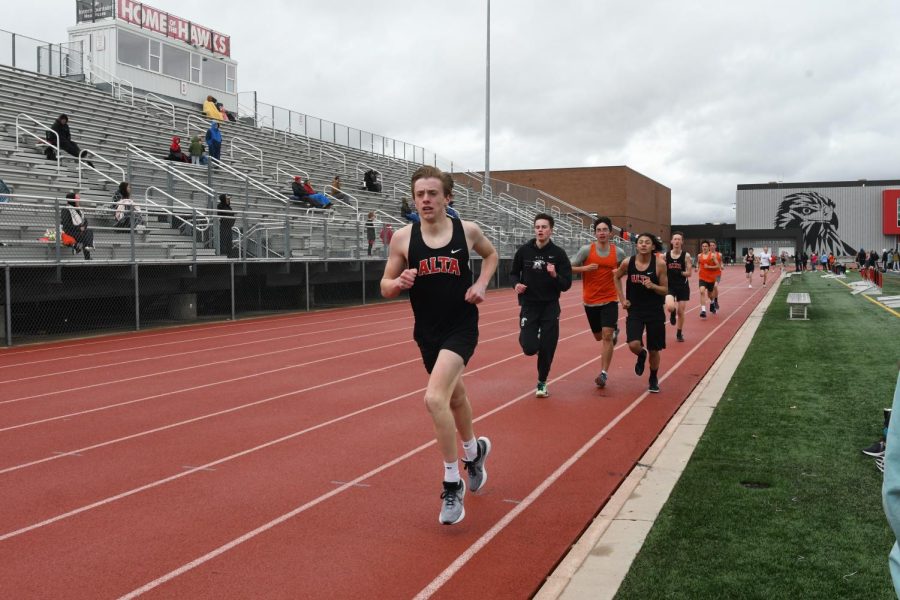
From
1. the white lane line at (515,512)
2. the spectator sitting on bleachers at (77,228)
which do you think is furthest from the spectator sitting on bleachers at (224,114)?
the white lane line at (515,512)

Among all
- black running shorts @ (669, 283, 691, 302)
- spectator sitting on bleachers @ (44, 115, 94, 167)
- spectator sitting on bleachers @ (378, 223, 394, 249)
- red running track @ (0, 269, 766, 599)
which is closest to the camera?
red running track @ (0, 269, 766, 599)

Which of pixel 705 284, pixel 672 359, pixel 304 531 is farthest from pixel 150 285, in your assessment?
pixel 304 531

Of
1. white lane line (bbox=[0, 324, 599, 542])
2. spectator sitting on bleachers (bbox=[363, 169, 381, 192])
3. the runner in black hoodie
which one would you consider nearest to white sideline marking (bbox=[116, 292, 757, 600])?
white lane line (bbox=[0, 324, 599, 542])

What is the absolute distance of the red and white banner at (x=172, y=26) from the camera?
3375cm

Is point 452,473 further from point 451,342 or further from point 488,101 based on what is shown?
point 488,101

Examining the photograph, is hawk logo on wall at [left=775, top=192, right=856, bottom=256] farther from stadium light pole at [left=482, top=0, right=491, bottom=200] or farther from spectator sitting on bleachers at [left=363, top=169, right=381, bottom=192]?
spectator sitting on bleachers at [left=363, top=169, right=381, bottom=192]

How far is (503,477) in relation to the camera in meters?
5.91

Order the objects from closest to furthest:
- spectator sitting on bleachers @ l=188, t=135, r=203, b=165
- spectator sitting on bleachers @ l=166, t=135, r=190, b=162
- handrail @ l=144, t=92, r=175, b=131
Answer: spectator sitting on bleachers @ l=166, t=135, r=190, b=162, spectator sitting on bleachers @ l=188, t=135, r=203, b=165, handrail @ l=144, t=92, r=175, b=131

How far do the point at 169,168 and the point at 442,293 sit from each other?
18128mm

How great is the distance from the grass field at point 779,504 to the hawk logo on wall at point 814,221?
8760cm

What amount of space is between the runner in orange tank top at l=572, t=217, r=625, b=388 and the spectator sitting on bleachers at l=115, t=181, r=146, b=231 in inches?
→ 403

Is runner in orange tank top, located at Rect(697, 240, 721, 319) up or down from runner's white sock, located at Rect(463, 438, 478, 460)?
up

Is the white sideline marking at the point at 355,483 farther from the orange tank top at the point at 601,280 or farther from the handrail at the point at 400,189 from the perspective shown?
the handrail at the point at 400,189

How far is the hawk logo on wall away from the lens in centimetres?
9000
